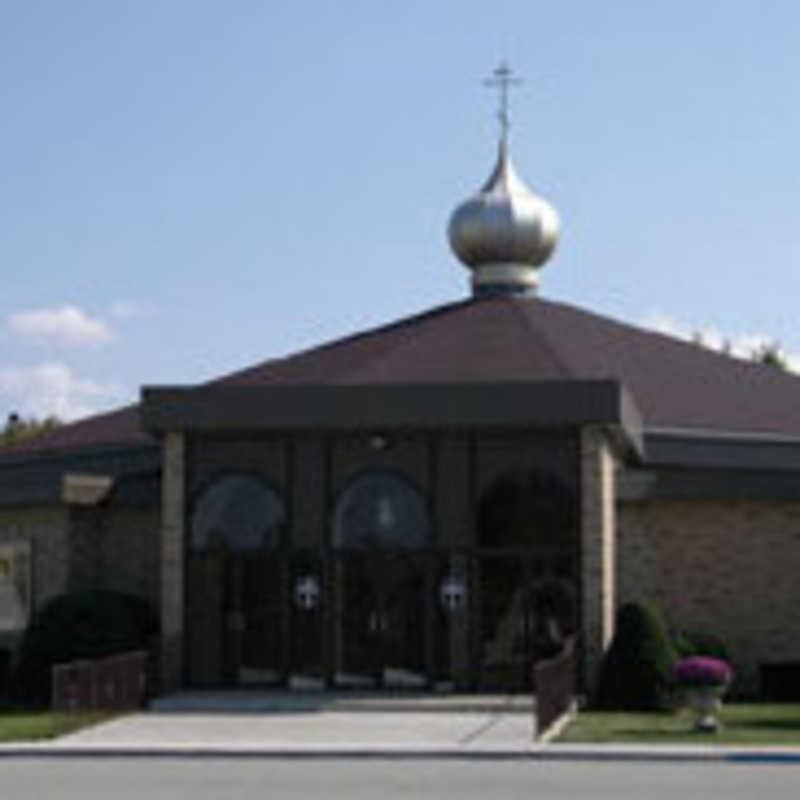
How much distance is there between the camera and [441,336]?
34.8 meters

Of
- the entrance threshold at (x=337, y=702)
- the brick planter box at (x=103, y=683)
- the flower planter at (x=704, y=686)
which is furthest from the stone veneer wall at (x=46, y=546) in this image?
the flower planter at (x=704, y=686)

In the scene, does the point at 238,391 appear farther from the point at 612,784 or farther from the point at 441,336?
the point at 612,784

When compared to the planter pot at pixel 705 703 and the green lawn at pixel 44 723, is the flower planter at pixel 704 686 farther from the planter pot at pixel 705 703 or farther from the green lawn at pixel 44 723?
the green lawn at pixel 44 723

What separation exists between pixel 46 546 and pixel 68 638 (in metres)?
4.30

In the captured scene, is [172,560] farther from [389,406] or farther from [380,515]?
[389,406]

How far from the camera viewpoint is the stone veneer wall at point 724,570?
3073 cm

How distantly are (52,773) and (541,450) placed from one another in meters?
11.0

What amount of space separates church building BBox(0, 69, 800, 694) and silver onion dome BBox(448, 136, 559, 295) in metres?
5.81

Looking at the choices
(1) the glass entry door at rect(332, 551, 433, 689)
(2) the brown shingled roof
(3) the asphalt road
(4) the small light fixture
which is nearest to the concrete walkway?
(1) the glass entry door at rect(332, 551, 433, 689)

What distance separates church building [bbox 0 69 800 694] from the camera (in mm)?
28312

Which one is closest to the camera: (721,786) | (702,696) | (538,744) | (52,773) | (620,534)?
(721,786)

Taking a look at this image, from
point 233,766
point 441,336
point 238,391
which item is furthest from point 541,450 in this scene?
point 233,766

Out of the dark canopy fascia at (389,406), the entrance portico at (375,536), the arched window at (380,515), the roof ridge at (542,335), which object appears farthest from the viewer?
the roof ridge at (542,335)

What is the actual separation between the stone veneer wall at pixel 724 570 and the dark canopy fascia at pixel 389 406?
100 inches
